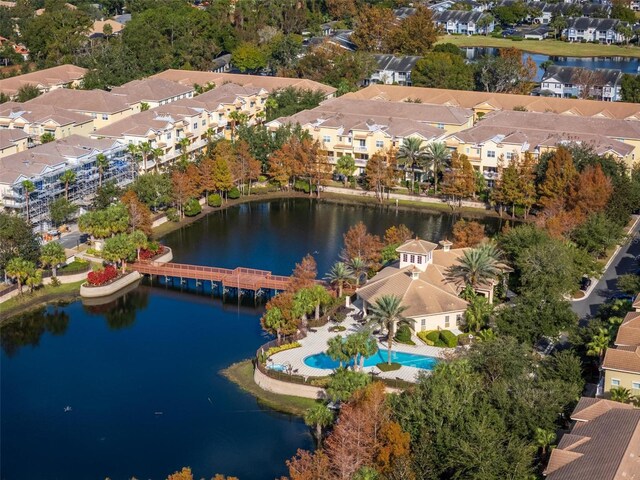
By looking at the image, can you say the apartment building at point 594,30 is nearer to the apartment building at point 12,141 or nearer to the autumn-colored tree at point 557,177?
the autumn-colored tree at point 557,177

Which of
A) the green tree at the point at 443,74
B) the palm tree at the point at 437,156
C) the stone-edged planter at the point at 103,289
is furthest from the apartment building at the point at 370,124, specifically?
→ the stone-edged planter at the point at 103,289

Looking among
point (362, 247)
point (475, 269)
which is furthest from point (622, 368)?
point (362, 247)

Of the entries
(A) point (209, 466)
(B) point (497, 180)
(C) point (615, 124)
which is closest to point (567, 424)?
(A) point (209, 466)

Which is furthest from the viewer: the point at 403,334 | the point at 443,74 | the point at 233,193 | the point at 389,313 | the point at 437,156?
the point at 443,74

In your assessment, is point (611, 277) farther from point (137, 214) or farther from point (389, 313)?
point (137, 214)

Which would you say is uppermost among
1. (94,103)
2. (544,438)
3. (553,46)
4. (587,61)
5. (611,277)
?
(553,46)

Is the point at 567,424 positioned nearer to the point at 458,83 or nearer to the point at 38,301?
the point at 38,301

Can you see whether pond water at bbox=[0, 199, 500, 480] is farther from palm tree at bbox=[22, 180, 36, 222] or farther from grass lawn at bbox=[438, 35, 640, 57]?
grass lawn at bbox=[438, 35, 640, 57]
